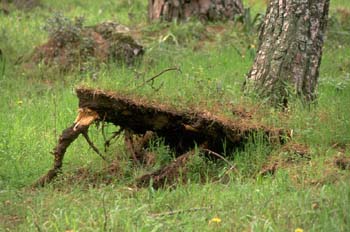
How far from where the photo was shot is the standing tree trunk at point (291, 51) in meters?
7.59

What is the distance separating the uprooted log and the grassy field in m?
0.11

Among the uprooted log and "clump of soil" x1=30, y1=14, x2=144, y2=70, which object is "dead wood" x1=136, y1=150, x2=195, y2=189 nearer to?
the uprooted log

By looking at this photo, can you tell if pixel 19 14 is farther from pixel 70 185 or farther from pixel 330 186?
pixel 330 186

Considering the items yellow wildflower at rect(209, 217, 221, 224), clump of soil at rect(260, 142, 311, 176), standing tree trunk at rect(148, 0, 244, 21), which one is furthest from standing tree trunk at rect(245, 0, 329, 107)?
standing tree trunk at rect(148, 0, 244, 21)

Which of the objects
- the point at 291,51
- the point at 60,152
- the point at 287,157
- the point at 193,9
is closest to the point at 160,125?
the point at 60,152

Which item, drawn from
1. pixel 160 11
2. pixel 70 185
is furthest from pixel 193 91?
pixel 160 11

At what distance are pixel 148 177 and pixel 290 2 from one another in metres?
2.21

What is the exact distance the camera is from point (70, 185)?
21.8 feet

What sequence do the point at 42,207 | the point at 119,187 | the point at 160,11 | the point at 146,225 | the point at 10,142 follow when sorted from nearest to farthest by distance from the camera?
the point at 146,225 → the point at 42,207 → the point at 119,187 → the point at 10,142 → the point at 160,11

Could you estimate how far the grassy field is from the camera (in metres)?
A: 5.26

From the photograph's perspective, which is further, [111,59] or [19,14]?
[19,14]

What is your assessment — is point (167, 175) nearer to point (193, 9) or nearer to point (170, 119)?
point (170, 119)

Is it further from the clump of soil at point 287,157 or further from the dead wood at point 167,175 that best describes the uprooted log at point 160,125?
the clump of soil at point 287,157

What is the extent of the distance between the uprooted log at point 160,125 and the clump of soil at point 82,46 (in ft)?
11.4
